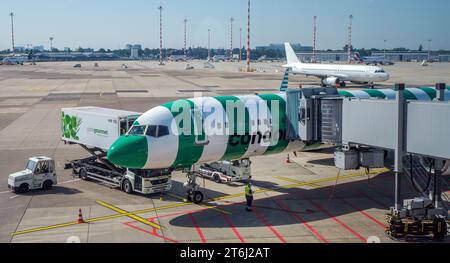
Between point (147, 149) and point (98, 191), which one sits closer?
point (147, 149)

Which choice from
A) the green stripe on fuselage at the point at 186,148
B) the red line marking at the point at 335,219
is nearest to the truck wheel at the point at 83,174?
the green stripe on fuselage at the point at 186,148

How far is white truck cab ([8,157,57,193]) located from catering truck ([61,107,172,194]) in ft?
9.27

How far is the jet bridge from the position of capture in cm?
2089

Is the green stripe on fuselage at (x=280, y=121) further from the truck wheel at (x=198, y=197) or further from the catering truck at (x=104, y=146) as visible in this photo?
the catering truck at (x=104, y=146)

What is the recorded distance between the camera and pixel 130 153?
23672mm

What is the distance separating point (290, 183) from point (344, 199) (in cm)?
435

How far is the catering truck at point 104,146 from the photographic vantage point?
28328mm

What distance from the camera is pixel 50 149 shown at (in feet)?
141

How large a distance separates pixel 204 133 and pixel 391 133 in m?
8.80

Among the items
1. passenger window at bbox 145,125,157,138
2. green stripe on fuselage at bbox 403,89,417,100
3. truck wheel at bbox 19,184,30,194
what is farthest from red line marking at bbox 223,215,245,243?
green stripe on fuselage at bbox 403,89,417,100

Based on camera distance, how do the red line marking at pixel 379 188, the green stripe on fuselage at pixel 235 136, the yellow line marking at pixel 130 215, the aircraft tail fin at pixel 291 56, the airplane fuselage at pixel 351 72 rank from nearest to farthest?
the yellow line marking at pixel 130 215
the green stripe on fuselage at pixel 235 136
the red line marking at pixel 379 188
the airplane fuselage at pixel 351 72
the aircraft tail fin at pixel 291 56

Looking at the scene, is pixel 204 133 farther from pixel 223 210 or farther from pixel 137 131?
pixel 223 210
